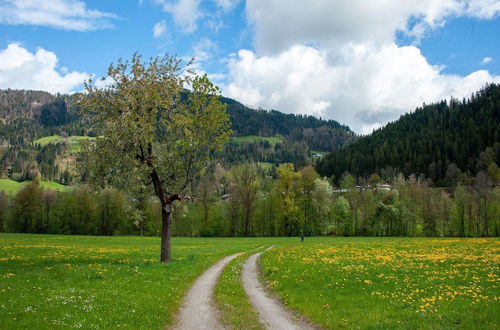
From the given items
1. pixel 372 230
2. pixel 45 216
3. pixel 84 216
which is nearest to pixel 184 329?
pixel 372 230

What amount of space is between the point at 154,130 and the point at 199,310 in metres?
16.6

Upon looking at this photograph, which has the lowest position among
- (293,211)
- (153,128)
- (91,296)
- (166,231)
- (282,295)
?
(282,295)

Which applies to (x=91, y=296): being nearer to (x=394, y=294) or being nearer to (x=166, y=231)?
(x=166, y=231)

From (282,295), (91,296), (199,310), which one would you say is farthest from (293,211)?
(91,296)

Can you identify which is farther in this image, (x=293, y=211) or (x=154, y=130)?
(x=293, y=211)

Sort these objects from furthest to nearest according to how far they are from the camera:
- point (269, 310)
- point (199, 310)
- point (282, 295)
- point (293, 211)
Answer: point (293, 211) < point (282, 295) < point (269, 310) < point (199, 310)

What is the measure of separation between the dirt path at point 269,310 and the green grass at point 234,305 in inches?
13.8

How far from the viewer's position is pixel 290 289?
60.4ft

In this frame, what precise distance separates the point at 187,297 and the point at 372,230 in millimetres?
90073

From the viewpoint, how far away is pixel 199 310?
14.7m

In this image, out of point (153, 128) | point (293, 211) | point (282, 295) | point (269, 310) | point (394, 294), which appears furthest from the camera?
point (293, 211)

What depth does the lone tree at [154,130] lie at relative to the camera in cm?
2573

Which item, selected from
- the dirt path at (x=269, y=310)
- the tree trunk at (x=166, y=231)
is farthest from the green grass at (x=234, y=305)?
the tree trunk at (x=166, y=231)

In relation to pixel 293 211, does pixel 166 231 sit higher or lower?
higher
